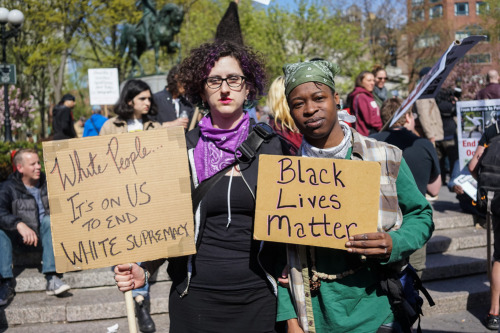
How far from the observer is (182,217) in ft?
7.47

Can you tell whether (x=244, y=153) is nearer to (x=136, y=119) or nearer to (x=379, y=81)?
(x=136, y=119)

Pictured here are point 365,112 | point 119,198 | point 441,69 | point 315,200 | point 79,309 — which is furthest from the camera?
point 365,112

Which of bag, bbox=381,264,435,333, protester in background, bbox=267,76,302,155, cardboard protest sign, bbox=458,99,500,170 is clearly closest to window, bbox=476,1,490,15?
cardboard protest sign, bbox=458,99,500,170

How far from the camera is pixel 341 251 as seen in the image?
218 cm

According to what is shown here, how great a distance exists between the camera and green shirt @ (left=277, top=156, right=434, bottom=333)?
2117 millimetres

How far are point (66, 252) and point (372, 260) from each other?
51.1 inches

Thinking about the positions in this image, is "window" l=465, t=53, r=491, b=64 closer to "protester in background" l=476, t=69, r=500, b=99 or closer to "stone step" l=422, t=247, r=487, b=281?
"protester in background" l=476, t=69, r=500, b=99

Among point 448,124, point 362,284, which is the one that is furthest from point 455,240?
point 362,284

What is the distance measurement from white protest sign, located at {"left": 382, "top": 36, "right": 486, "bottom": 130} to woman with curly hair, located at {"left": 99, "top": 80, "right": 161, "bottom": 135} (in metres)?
2.25

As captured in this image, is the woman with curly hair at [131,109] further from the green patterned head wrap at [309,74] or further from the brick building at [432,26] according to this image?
the brick building at [432,26]

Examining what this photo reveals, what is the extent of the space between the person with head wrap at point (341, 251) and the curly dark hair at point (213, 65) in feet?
1.32

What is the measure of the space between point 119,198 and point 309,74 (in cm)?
97

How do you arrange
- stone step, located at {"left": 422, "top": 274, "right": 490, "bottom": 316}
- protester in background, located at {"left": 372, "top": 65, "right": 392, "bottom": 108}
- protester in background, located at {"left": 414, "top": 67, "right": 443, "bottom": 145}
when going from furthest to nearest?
1. protester in background, located at {"left": 414, "top": 67, "right": 443, "bottom": 145}
2. protester in background, located at {"left": 372, "top": 65, "right": 392, "bottom": 108}
3. stone step, located at {"left": 422, "top": 274, "right": 490, "bottom": 316}

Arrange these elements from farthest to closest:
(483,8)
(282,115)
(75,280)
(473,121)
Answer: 1. (483,8)
2. (75,280)
3. (473,121)
4. (282,115)
